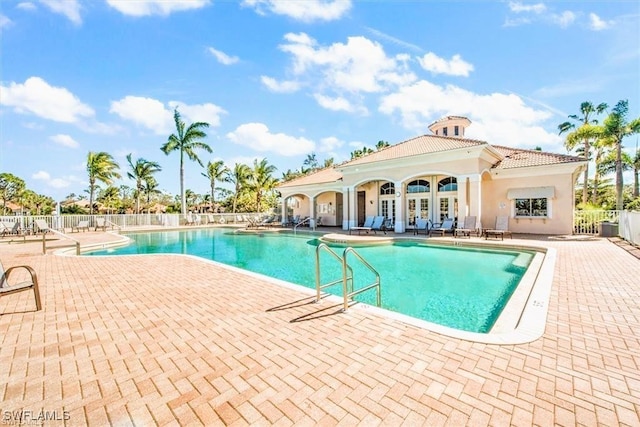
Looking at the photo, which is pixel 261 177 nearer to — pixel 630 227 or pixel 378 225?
pixel 378 225

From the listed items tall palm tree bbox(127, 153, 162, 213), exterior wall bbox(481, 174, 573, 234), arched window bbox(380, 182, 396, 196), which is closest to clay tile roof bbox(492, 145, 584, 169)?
exterior wall bbox(481, 174, 573, 234)

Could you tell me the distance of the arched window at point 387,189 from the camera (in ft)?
68.6

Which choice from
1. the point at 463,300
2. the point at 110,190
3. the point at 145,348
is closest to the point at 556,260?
the point at 463,300

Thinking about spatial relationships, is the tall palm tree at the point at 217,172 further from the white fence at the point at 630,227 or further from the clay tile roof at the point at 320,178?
the white fence at the point at 630,227

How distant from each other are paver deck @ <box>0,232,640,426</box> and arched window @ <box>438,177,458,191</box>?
43.1 ft

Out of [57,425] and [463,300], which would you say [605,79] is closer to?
[463,300]

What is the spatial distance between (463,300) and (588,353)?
3.14m

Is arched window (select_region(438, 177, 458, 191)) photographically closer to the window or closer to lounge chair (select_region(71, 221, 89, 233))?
the window

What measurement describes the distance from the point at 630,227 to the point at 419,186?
1009cm

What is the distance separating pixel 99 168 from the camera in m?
29.2

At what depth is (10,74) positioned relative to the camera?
42.0 ft

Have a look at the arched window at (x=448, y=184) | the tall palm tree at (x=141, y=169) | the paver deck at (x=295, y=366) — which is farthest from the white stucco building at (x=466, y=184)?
the tall palm tree at (x=141, y=169)

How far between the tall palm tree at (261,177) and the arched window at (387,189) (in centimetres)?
1771

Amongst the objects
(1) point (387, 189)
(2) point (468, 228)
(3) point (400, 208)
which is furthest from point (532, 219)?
(1) point (387, 189)
